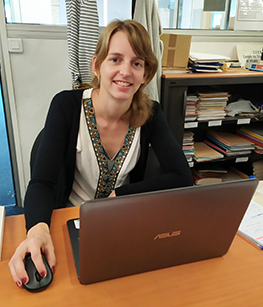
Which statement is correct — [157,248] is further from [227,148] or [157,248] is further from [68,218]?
[227,148]

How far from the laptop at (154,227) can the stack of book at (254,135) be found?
189cm

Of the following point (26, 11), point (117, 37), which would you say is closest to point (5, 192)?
point (26, 11)

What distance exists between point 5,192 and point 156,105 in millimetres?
1663

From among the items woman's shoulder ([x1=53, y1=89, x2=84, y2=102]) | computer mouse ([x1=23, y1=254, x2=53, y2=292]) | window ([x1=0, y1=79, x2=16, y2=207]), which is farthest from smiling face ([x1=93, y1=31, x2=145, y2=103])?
window ([x1=0, y1=79, x2=16, y2=207])

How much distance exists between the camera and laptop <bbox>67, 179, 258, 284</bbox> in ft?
1.90

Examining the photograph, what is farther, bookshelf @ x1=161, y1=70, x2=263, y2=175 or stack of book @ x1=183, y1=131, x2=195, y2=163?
stack of book @ x1=183, y1=131, x2=195, y2=163

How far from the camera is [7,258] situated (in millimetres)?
781

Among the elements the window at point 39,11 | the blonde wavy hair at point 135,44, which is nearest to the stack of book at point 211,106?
the window at point 39,11

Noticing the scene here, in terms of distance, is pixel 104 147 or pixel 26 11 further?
pixel 26 11

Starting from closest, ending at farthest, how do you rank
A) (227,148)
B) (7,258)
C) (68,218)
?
(7,258) < (68,218) < (227,148)

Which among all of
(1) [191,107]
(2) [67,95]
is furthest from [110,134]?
(1) [191,107]

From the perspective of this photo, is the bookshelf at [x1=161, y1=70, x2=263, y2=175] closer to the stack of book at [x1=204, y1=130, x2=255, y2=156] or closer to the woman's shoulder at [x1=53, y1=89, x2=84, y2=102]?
the stack of book at [x1=204, y1=130, x2=255, y2=156]

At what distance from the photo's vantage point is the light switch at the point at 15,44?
74.6 inches

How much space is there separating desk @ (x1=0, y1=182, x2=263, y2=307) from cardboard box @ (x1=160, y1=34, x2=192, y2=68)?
4.92 ft
